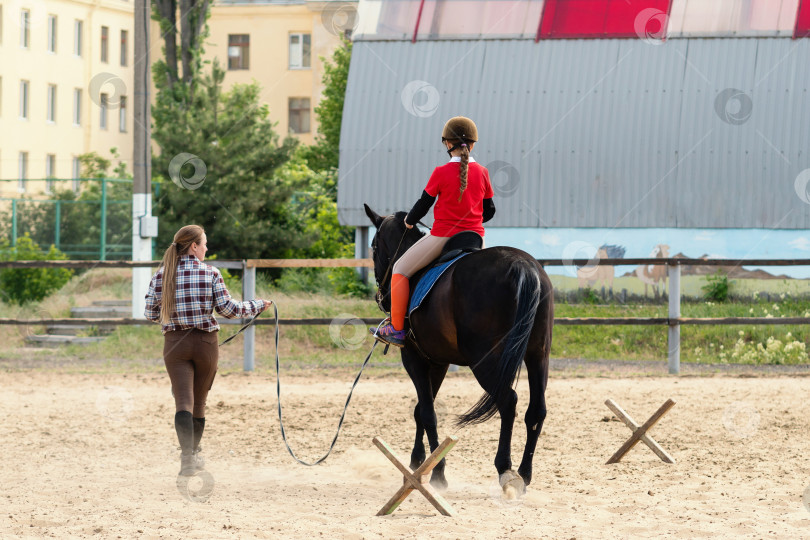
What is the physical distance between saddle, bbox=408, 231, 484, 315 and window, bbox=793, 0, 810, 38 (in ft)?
46.9

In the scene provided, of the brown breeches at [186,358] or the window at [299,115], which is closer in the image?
the brown breeches at [186,358]

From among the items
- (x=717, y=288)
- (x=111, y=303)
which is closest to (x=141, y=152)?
(x=111, y=303)

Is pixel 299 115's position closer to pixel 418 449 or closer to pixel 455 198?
pixel 418 449

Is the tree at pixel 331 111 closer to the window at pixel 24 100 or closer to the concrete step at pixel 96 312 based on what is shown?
the window at pixel 24 100

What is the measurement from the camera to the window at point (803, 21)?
18.7 m

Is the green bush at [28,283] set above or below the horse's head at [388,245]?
below

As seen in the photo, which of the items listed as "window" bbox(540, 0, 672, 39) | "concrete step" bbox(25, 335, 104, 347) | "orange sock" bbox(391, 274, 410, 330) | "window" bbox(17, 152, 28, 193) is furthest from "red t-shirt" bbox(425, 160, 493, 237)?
"window" bbox(17, 152, 28, 193)

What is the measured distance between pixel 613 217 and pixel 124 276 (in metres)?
10.1

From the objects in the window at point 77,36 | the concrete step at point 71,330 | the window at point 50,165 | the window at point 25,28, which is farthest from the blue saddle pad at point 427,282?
the window at point 77,36

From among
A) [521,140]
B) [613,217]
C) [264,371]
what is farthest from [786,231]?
[264,371]

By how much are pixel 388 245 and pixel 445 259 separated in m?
0.74

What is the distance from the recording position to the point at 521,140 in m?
19.3

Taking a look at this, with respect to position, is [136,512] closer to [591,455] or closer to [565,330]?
[591,455]

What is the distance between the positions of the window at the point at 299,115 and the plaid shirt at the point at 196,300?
40986mm
